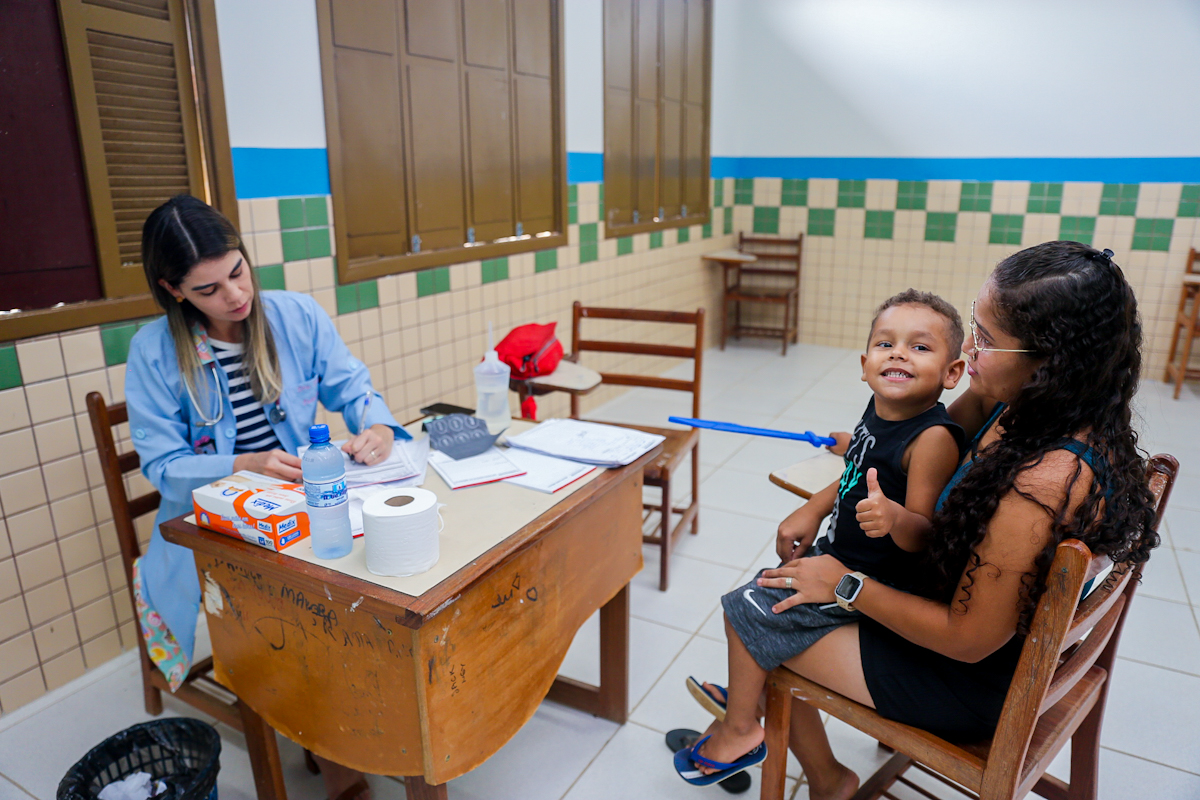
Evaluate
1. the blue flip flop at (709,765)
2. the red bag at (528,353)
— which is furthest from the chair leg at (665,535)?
the blue flip flop at (709,765)

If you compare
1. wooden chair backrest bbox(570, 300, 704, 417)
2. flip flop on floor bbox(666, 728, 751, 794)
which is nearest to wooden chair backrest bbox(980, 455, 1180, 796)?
flip flop on floor bbox(666, 728, 751, 794)

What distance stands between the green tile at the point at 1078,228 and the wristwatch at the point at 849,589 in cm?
496

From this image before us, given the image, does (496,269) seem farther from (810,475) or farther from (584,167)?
(810,475)

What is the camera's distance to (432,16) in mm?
3020

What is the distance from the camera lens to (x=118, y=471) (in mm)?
1789

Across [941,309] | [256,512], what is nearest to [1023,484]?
[941,309]

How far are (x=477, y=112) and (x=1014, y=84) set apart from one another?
3.85 metres

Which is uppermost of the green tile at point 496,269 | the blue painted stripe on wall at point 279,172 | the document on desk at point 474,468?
the blue painted stripe on wall at point 279,172

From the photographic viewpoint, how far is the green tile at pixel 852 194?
228 inches

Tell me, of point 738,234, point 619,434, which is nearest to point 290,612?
point 619,434

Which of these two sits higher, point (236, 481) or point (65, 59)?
point (65, 59)

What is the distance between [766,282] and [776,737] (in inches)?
204

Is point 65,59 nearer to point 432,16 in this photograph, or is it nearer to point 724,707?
point 432,16

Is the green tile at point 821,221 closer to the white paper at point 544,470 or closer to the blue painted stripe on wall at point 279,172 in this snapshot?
the blue painted stripe on wall at point 279,172
